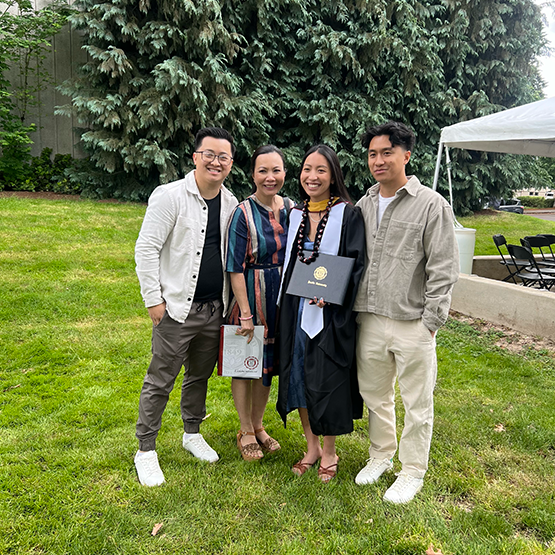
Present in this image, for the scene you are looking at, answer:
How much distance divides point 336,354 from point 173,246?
1.07m

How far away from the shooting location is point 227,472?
110 inches

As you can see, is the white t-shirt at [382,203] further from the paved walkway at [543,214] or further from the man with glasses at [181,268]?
the paved walkway at [543,214]

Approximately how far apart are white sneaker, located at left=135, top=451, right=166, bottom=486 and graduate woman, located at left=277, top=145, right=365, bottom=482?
81 centimetres

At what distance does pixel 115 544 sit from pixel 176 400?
1592 mm

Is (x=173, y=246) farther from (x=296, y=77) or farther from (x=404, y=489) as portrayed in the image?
(x=296, y=77)

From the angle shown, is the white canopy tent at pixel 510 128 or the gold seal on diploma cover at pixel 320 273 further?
the white canopy tent at pixel 510 128

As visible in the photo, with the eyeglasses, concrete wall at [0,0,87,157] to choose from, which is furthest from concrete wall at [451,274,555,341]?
concrete wall at [0,0,87,157]

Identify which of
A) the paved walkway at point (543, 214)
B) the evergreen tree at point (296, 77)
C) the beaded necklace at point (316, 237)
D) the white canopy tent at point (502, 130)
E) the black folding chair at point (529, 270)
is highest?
the evergreen tree at point (296, 77)

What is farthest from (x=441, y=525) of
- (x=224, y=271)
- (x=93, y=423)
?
(x=93, y=423)

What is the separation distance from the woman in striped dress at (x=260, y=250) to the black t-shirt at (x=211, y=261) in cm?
10

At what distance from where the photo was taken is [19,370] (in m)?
4.05

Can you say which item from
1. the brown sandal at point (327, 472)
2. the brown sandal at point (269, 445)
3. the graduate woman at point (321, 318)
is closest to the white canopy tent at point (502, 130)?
the graduate woman at point (321, 318)

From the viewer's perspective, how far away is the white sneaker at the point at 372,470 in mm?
2683

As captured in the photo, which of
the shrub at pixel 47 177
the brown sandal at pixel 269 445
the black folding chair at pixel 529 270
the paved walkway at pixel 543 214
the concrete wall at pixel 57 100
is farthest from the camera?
the paved walkway at pixel 543 214
